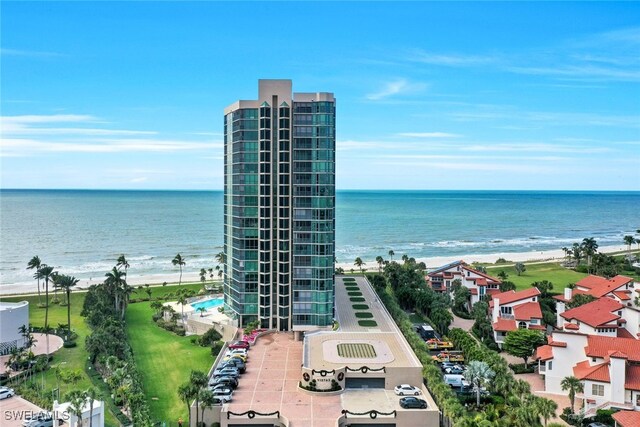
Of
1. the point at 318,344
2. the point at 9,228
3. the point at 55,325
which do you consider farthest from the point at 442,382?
the point at 9,228

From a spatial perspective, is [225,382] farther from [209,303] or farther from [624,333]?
[624,333]

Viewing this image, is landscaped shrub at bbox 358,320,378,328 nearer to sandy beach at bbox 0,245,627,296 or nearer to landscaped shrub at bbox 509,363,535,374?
landscaped shrub at bbox 509,363,535,374

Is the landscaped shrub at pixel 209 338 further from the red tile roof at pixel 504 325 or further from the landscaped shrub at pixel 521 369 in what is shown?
the landscaped shrub at pixel 521 369

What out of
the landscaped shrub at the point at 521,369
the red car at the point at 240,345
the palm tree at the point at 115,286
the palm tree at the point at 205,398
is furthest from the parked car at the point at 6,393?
the landscaped shrub at the point at 521,369

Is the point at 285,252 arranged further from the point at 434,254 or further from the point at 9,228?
the point at 9,228

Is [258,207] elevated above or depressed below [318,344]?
above

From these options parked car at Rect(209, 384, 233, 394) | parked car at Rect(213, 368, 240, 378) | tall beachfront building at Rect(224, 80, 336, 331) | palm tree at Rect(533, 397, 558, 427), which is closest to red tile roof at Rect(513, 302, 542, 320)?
tall beachfront building at Rect(224, 80, 336, 331)

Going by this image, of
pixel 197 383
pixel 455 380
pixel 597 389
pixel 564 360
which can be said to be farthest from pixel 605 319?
pixel 197 383
